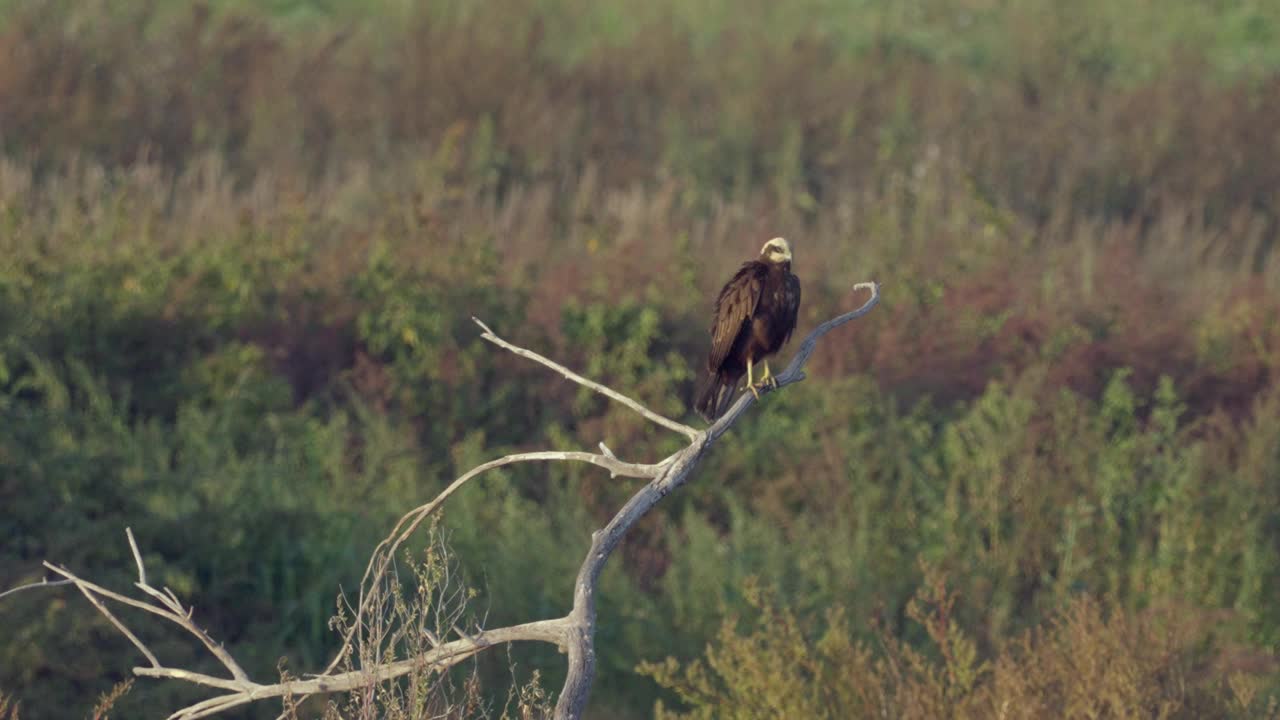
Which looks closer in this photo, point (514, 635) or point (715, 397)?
point (514, 635)

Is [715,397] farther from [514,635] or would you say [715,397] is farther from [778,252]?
[514,635]

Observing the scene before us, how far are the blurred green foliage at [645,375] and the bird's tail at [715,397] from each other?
2.74 feet

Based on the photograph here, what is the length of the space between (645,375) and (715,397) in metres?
3.66

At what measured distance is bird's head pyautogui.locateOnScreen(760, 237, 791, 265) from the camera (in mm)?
5703

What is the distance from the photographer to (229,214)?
1084 cm

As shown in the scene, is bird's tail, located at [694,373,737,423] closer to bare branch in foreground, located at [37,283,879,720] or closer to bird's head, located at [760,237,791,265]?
bird's head, located at [760,237,791,265]

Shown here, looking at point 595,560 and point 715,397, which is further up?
point 595,560

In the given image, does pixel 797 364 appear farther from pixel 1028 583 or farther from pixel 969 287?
pixel 969 287

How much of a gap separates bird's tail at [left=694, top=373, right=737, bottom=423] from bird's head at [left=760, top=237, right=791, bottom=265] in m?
0.40

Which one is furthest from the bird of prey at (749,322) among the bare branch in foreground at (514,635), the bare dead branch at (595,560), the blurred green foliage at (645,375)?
the bare branch in foreground at (514,635)

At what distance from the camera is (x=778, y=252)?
18.9ft

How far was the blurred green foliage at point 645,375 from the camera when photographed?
7309 mm

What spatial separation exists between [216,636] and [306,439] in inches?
64.9

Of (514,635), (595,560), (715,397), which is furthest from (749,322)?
(514,635)
